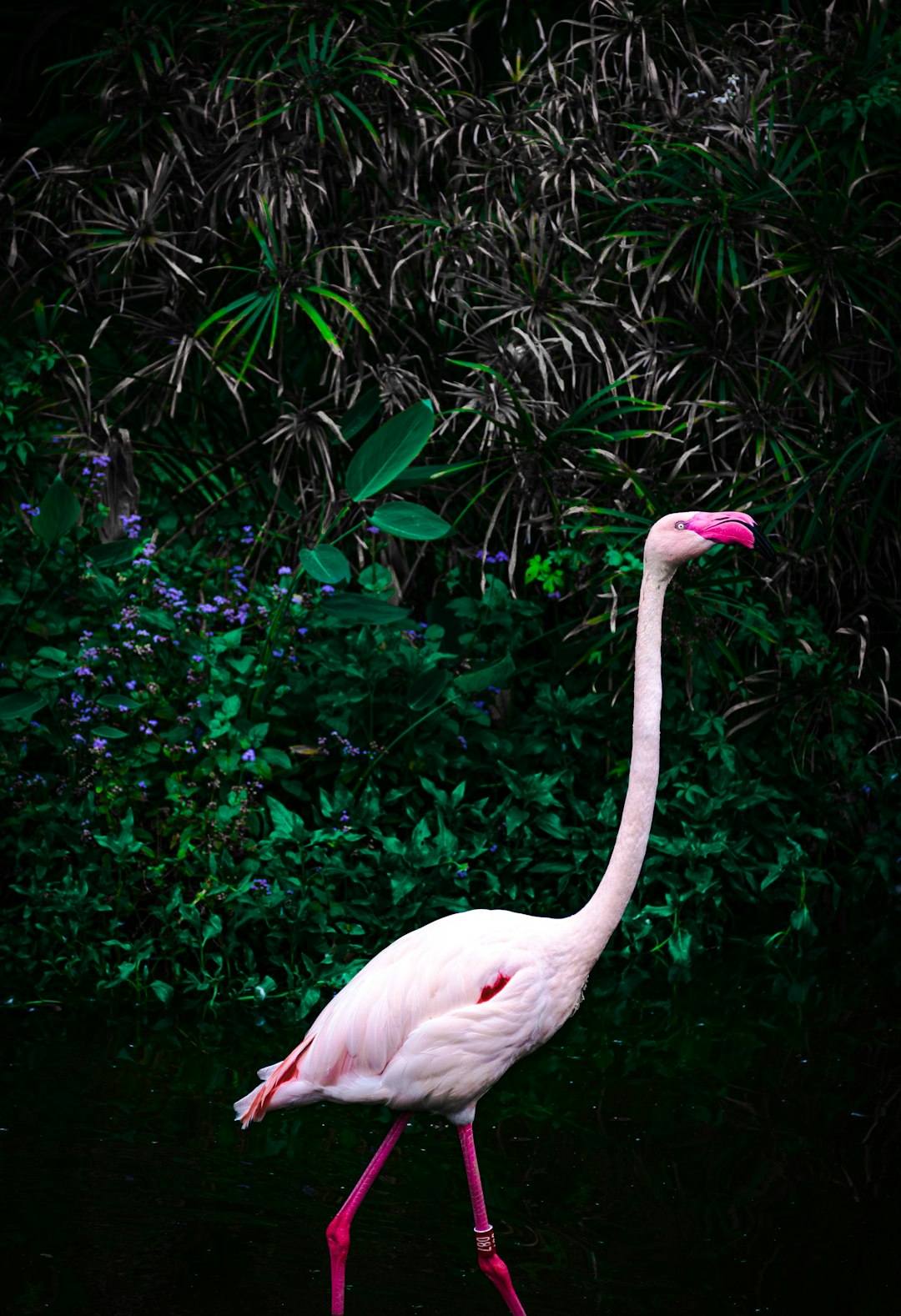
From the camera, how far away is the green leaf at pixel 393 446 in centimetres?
463

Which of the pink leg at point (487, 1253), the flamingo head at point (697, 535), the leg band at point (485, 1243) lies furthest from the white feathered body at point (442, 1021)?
the flamingo head at point (697, 535)

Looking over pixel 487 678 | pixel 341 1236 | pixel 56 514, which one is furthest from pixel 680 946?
pixel 56 514

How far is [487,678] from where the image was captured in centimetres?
496

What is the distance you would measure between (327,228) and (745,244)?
69.5 inches

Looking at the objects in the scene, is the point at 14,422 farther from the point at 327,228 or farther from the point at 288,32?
the point at 288,32

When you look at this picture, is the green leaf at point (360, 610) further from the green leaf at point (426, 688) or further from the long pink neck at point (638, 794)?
the long pink neck at point (638, 794)

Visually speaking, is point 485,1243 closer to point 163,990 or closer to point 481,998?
point 481,998

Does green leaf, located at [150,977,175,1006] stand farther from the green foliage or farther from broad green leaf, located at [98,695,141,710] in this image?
broad green leaf, located at [98,695,141,710]

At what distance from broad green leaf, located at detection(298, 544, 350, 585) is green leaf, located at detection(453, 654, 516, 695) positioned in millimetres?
647

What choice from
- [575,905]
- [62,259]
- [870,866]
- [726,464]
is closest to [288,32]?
[62,259]

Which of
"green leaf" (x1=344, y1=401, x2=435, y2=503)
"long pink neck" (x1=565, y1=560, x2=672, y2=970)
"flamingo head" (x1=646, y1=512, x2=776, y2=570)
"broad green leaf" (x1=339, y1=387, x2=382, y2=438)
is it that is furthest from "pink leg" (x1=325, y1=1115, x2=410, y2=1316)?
"broad green leaf" (x1=339, y1=387, x2=382, y2=438)

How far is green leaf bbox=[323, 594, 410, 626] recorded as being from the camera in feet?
15.2

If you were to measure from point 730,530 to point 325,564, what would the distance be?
79.1 inches

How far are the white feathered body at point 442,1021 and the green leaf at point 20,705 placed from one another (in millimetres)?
1864
